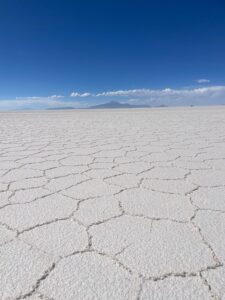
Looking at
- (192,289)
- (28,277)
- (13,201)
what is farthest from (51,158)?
(192,289)

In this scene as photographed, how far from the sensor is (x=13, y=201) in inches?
51.2

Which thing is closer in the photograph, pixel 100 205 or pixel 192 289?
pixel 192 289

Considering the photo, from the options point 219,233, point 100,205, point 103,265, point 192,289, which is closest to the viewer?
point 192,289

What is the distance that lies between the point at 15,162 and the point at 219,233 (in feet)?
5.61

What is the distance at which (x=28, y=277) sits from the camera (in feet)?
2.46

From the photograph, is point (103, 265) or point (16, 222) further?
point (16, 222)

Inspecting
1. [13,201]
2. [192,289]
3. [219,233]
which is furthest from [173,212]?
[13,201]

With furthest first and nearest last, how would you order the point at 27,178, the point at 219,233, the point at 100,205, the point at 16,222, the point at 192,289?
1. the point at 27,178
2. the point at 100,205
3. the point at 16,222
4. the point at 219,233
5. the point at 192,289

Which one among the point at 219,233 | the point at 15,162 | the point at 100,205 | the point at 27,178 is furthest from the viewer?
the point at 15,162

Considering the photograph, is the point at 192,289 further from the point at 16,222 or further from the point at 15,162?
the point at 15,162

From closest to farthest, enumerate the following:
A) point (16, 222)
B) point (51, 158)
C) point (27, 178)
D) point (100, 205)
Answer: point (16, 222) < point (100, 205) < point (27, 178) < point (51, 158)

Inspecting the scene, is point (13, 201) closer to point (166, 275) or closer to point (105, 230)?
point (105, 230)

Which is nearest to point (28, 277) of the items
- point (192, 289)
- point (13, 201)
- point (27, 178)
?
point (192, 289)

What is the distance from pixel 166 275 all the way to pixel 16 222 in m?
0.65
